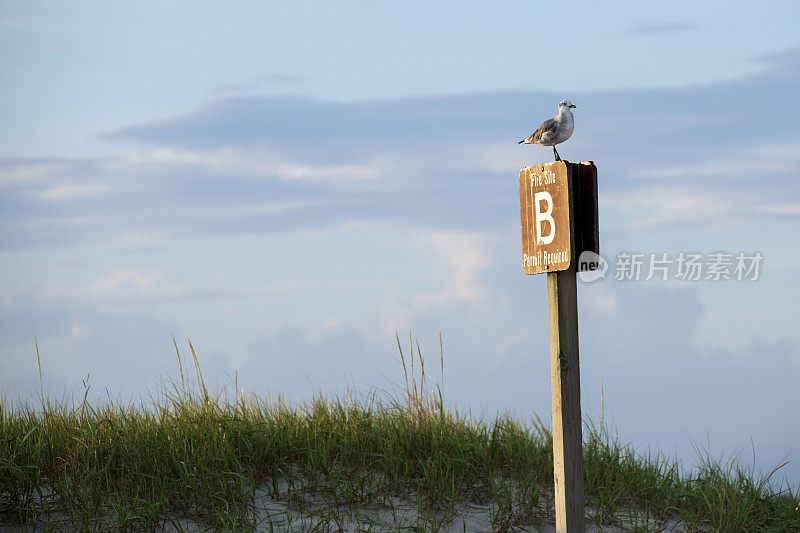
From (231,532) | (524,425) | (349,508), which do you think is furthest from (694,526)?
(231,532)

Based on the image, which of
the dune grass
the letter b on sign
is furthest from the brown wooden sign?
the dune grass

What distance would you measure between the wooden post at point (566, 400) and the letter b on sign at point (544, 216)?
0.27 m

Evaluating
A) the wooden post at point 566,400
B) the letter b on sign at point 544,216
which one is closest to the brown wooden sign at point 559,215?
the letter b on sign at point 544,216

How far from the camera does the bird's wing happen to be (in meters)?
5.58

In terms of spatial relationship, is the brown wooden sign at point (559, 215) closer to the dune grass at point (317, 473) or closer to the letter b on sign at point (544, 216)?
the letter b on sign at point (544, 216)

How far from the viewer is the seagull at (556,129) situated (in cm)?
556

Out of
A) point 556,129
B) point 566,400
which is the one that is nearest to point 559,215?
point 556,129

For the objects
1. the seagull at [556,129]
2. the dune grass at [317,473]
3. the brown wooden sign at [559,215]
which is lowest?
the dune grass at [317,473]

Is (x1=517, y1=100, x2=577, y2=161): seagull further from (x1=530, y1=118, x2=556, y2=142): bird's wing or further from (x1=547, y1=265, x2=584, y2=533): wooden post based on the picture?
(x1=547, y1=265, x2=584, y2=533): wooden post

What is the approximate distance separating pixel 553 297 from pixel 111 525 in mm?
3686

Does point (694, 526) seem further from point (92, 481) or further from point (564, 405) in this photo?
point (92, 481)

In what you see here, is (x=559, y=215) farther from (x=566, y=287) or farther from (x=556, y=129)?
(x=556, y=129)

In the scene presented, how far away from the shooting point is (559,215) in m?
5.23

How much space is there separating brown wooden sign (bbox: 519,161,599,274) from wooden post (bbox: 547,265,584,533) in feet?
0.48
